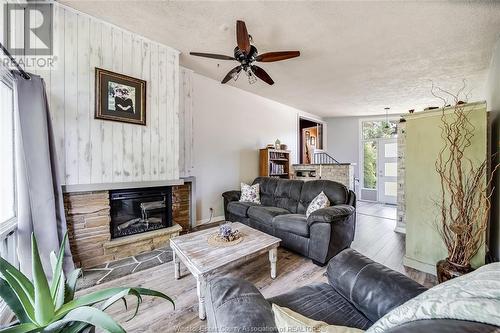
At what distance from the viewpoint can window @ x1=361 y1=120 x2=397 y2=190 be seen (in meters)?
6.56

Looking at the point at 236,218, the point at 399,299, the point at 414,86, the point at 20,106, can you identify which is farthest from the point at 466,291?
the point at 414,86

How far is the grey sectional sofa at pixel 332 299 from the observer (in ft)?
2.77

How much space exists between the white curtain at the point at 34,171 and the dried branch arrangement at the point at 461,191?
12.8 feet

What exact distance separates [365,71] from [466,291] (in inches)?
153

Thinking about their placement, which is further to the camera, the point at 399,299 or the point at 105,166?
the point at 105,166

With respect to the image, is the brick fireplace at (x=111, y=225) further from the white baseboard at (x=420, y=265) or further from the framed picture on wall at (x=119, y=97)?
the white baseboard at (x=420, y=265)

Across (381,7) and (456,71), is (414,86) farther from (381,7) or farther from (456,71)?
(381,7)

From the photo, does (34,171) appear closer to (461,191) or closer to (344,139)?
(461,191)

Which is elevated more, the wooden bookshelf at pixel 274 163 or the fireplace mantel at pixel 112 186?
the wooden bookshelf at pixel 274 163

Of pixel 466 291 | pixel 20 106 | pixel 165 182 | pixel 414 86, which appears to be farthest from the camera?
pixel 414 86

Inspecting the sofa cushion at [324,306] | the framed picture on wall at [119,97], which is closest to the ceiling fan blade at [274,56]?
the framed picture on wall at [119,97]

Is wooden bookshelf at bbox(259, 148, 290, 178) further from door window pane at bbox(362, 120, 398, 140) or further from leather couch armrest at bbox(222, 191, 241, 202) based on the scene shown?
door window pane at bbox(362, 120, 398, 140)

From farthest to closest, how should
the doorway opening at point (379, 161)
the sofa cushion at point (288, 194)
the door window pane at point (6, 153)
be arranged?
1. the doorway opening at point (379, 161)
2. the sofa cushion at point (288, 194)
3. the door window pane at point (6, 153)

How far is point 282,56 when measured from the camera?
2.30 m
